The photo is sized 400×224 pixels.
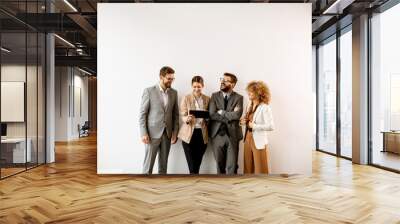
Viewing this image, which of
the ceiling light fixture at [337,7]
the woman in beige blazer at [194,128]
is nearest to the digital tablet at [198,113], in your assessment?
the woman in beige blazer at [194,128]

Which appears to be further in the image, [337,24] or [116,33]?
[337,24]

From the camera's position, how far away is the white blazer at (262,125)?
20.4 feet

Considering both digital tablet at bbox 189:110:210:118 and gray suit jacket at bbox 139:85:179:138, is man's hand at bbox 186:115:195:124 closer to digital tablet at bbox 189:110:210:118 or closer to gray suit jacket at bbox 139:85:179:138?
digital tablet at bbox 189:110:210:118

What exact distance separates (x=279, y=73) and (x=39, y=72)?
491 cm

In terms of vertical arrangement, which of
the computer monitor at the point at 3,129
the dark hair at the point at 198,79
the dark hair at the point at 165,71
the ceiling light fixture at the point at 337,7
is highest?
the ceiling light fixture at the point at 337,7

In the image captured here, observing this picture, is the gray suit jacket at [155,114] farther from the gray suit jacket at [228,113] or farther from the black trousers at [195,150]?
the gray suit jacket at [228,113]

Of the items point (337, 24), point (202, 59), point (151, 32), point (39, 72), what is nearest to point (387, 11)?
point (337, 24)

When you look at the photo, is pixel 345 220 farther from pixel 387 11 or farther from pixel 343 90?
pixel 343 90

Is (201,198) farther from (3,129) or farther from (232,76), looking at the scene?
(3,129)

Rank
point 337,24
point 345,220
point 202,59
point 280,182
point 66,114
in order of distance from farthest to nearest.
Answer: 1. point 66,114
2. point 337,24
3. point 202,59
4. point 280,182
5. point 345,220

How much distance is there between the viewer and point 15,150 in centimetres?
708

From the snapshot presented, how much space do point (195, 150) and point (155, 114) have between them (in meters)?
0.88

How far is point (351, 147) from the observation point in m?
9.03

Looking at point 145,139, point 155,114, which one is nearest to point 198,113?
point 155,114
